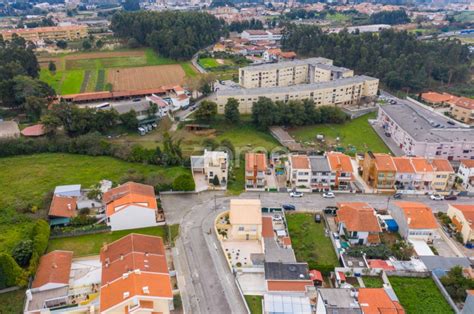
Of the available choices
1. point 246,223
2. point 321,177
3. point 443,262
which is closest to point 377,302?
point 443,262

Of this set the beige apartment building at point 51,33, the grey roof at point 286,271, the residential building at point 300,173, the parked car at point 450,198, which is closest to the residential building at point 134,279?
the grey roof at point 286,271

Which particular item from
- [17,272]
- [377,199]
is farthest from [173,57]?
[17,272]

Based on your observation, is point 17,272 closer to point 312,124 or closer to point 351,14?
point 312,124

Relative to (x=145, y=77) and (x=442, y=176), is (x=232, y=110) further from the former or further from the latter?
(x=145, y=77)

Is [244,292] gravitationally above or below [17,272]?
below

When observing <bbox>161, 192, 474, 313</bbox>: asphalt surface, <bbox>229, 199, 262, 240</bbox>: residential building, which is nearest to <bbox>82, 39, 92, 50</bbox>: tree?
<bbox>161, 192, 474, 313</bbox>: asphalt surface

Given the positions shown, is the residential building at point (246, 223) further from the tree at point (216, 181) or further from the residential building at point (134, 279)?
the tree at point (216, 181)

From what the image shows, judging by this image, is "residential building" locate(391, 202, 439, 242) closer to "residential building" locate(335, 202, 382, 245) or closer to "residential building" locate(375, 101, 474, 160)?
"residential building" locate(335, 202, 382, 245)

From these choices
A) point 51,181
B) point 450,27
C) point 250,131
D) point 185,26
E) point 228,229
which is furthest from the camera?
point 450,27
